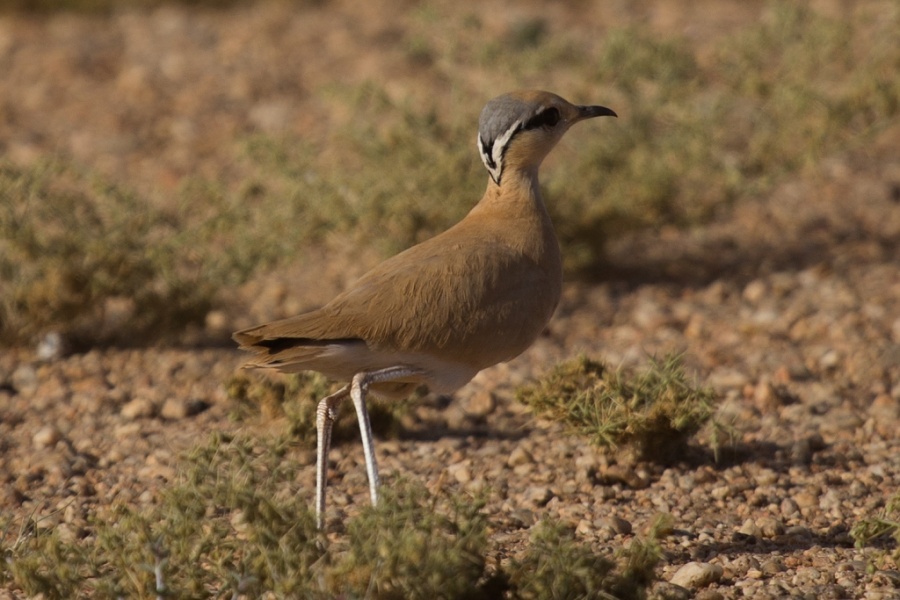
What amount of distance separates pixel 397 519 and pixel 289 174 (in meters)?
3.67

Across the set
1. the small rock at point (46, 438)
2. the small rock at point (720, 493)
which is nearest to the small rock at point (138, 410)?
the small rock at point (46, 438)

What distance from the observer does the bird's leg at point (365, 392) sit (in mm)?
4230

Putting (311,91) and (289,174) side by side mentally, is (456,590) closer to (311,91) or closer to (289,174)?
(289,174)

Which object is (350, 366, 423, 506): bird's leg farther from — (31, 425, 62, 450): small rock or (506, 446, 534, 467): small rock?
(31, 425, 62, 450): small rock

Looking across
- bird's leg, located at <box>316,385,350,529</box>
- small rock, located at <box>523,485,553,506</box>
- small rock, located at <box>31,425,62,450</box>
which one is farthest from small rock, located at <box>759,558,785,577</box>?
small rock, located at <box>31,425,62,450</box>

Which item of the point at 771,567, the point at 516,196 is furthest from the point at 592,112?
the point at 771,567

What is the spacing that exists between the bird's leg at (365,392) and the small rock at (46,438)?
175 cm

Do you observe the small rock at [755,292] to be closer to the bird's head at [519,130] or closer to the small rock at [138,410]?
the bird's head at [519,130]

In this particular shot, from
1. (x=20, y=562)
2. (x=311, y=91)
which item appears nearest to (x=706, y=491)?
(x=20, y=562)

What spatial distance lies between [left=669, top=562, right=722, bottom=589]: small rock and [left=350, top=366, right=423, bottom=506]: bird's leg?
102 centimetres

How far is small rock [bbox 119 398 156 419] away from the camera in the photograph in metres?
5.79

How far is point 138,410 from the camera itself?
580 centimetres

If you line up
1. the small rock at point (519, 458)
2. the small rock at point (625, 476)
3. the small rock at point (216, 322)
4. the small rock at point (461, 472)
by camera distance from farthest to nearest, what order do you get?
1. the small rock at point (216, 322)
2. the small rock at point (519, 458)
3. the small rock at point (461, 472)
4. the small rock at point (625, 476)

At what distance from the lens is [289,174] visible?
6.79 metres
